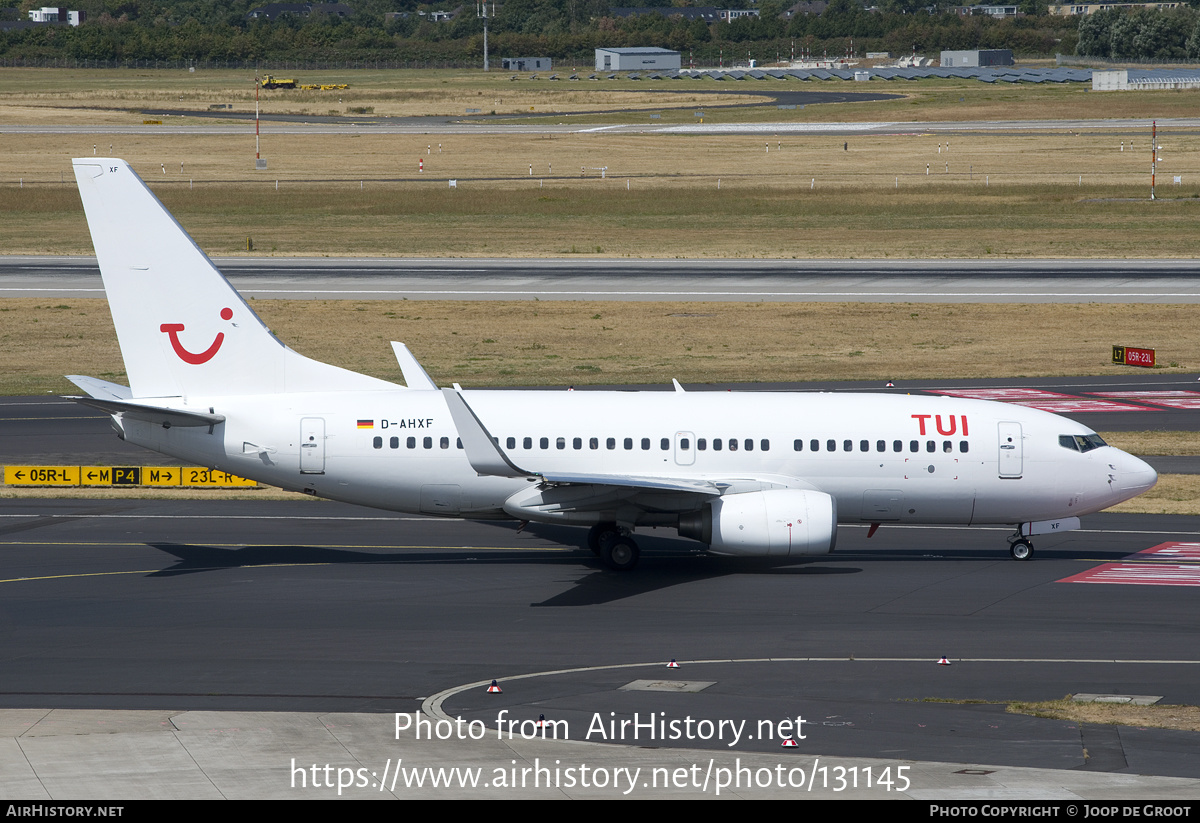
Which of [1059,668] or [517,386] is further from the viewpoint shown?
[517,386]

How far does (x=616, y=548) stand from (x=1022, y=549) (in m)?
10.4

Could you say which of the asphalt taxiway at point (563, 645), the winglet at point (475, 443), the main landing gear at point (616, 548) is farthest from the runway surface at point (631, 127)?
the winglet at point (475, 443)

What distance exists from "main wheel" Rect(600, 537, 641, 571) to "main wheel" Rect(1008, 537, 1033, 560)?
9.74 m

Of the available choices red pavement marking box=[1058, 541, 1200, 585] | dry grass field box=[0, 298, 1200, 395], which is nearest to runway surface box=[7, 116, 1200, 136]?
dry grass field box=[0, 298, 1200, 395]

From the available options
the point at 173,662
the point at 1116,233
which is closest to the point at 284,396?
the point at 173,662

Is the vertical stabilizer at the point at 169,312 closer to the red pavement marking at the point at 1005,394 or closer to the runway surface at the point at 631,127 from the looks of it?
the red pavement marking at the point at 1005,394

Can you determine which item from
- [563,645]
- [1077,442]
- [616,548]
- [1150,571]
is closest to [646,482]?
[616,548]

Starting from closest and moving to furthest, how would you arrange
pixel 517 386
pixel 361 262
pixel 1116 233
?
pixel 517 386 → pixel 361 262 → pixel 1116 233

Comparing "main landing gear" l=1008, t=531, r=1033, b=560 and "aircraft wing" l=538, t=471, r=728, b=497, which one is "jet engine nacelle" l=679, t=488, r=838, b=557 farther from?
"main landing gear" l=1008, t=531, r=1033, b=560

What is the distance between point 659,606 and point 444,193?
8865 centimetres

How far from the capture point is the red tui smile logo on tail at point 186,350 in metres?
31.9

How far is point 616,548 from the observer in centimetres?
3192

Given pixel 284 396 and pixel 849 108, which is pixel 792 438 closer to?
pixel 284 396

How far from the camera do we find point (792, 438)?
1259 inches
